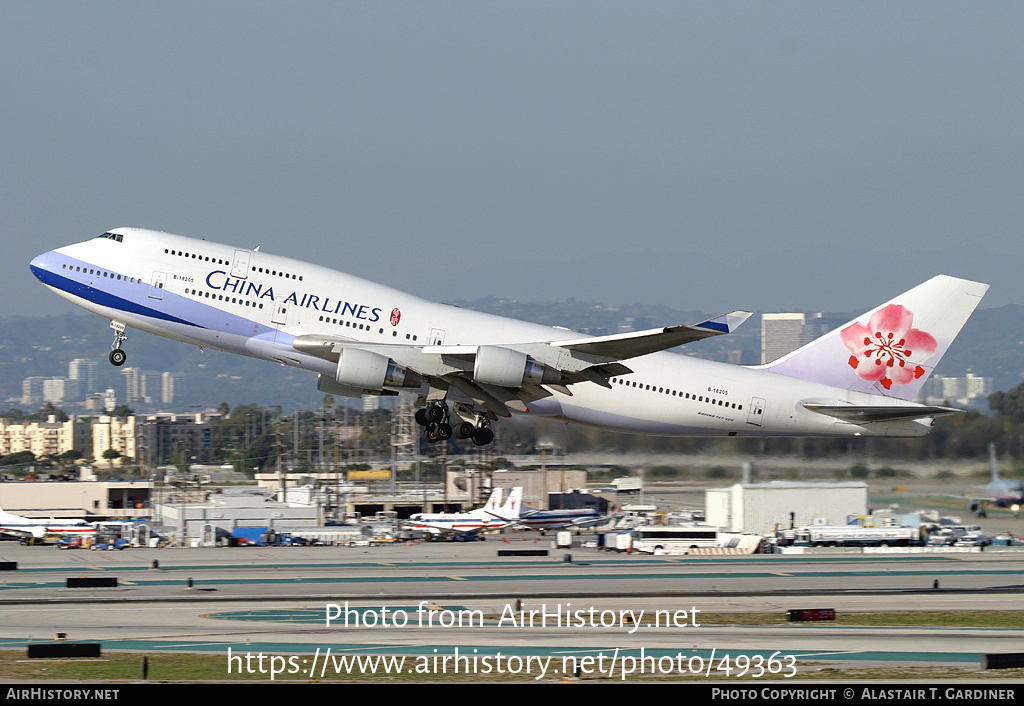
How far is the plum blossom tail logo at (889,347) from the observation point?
42375mm

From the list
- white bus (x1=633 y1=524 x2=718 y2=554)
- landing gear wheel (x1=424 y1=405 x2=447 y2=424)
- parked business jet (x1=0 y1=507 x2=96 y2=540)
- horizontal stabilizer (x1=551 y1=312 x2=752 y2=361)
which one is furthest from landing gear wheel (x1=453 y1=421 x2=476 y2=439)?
parked business jet (x1=0 y1=507 x2=96 y2=540)

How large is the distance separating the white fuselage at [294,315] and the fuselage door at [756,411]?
0.07 meters

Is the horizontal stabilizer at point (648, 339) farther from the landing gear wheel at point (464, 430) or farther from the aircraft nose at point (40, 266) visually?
the aircraft nose at point (40, 266)

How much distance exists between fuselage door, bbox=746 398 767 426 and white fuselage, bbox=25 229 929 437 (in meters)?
0.07

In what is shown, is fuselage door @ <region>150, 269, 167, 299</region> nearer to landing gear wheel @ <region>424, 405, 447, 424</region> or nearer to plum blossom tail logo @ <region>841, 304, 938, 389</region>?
landing gear wheel @ <region>424, 405, 447, 424</region>

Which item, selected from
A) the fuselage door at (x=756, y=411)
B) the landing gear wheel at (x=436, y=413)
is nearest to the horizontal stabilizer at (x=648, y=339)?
the fuselage door at (x=756, y=411)

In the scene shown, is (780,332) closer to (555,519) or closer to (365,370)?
(555,519)

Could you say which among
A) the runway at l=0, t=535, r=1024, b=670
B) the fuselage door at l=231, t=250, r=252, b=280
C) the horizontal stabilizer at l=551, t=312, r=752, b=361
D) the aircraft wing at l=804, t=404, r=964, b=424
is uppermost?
the fuselage door at l=231, t=250, r=252, b=280

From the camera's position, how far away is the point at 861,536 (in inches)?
2260

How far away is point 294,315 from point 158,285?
454cm

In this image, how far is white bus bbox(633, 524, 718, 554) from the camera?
55.1 meters

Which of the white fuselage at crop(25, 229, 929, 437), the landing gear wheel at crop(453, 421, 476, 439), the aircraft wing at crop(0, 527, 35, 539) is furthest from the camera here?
the aircraft wing at crop(0, 527, 35, 539)

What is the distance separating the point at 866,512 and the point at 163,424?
425 ft
